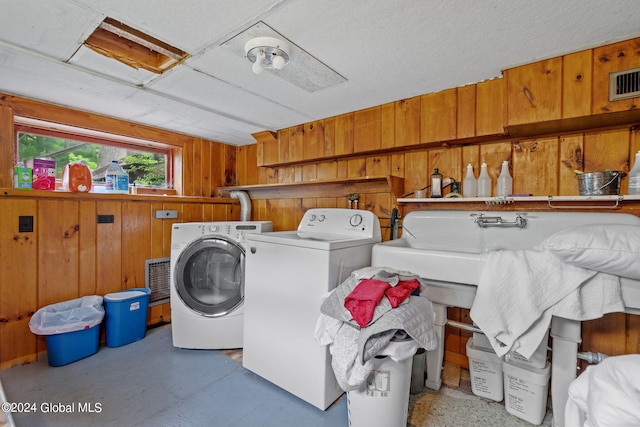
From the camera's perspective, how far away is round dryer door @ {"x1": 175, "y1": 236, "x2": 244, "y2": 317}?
216 cm

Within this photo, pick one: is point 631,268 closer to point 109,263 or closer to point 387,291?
point 387,291

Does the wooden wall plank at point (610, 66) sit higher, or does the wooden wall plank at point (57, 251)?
the wooden wall plank at point (610, 66)

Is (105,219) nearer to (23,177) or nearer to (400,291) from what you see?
(23,177)

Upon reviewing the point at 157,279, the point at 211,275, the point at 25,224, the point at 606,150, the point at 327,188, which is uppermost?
the point at 606,150

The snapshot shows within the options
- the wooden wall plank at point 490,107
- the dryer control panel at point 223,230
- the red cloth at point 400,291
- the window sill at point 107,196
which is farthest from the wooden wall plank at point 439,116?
the window sill at point 107,196

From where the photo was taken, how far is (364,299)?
3.87 ft

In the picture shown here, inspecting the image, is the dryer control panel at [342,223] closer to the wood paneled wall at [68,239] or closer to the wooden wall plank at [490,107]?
the wooden wall plank at [490,107]

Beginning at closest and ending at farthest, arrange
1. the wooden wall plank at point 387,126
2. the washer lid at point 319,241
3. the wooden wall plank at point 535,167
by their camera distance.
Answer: the washer lid at point 319,241 → the wooden wall plank at point 535,167 → the wooden wall plank at point 387,126

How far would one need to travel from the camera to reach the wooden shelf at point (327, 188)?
82.5 inches

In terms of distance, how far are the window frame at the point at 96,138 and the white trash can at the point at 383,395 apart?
2535 mm

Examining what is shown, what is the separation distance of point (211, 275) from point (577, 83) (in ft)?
8.30

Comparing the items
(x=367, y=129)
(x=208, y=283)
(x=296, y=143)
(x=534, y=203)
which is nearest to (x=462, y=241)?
(x=534, y=203)

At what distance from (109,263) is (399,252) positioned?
2.24 m

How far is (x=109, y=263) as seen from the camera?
7.63 ft
